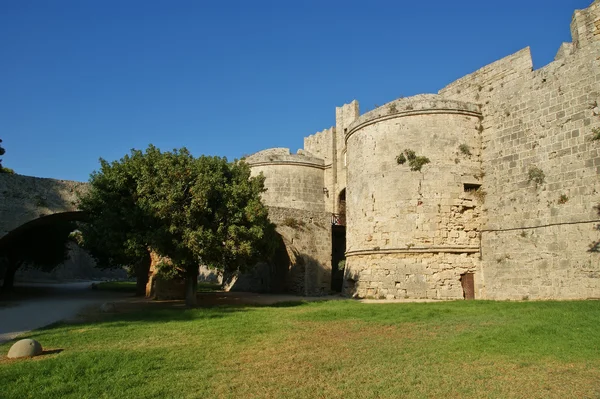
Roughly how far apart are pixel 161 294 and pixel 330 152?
13.9 meters

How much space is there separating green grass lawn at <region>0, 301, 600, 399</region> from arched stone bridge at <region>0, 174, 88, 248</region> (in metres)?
7.56

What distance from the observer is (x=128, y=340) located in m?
8.41

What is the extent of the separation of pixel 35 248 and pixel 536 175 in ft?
72.4

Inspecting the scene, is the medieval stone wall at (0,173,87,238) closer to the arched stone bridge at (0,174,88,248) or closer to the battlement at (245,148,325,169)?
the arched stone bridge at (0,174,88,248)

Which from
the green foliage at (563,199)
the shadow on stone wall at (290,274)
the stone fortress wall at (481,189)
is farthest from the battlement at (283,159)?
the green foliage at (563,199)

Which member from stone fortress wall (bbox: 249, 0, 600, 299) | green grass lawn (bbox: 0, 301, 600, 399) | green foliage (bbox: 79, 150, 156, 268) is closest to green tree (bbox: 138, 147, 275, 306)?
green foliage (bbox: 79, 150, 156, 268)

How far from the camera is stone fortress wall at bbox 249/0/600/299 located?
47.6 feet

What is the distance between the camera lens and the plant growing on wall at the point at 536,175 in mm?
15494

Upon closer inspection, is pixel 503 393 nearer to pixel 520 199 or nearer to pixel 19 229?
pixel 520 199

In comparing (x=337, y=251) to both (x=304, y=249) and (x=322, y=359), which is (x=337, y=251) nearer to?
(x=304, y=249)

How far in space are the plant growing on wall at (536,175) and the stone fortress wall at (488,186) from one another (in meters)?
0.04

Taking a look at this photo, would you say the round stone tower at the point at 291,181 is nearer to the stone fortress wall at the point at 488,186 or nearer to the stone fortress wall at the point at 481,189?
the stone fortress wall at the point at 481,189

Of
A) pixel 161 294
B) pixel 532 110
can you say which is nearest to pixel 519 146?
pixel 532 110

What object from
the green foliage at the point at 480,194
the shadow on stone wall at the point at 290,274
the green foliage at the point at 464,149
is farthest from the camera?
the shadow on stone wall at the point at 290,274
